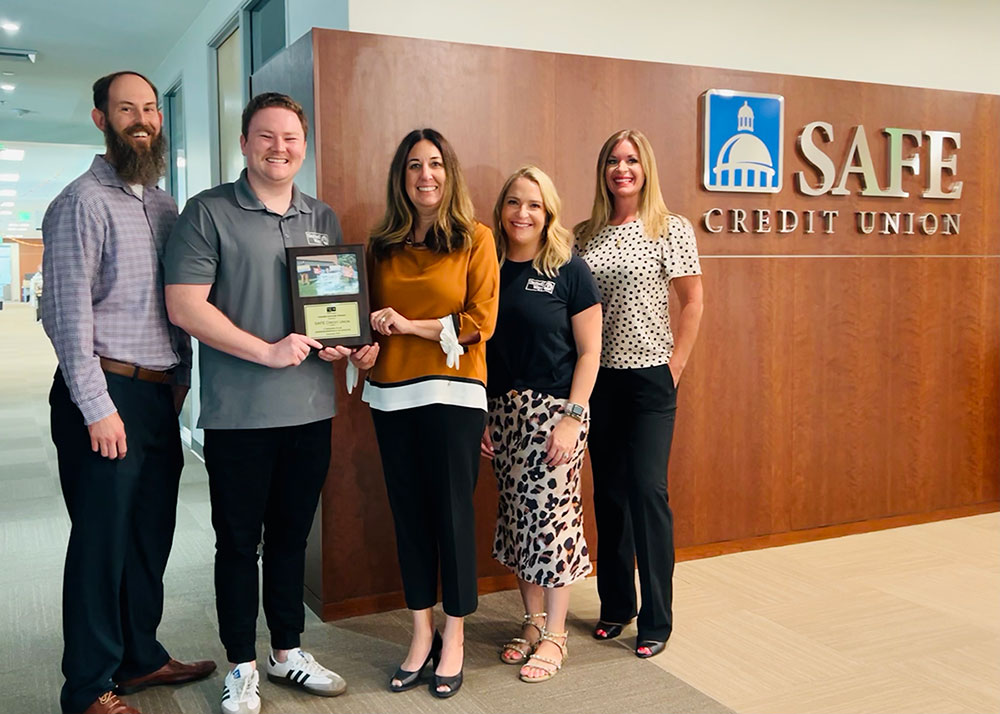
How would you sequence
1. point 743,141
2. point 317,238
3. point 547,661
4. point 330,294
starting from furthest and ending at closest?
point 743,141, point 547,661, point 317,238, point 330,294

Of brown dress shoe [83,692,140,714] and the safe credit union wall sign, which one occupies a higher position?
the safe credit union wall sign

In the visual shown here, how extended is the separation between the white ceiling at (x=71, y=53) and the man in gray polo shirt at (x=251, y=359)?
4390mm

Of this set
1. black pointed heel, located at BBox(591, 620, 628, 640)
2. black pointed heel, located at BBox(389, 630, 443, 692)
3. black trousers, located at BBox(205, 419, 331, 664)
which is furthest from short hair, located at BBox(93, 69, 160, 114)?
black pointed heel, located at BBox(591, 620, 628, 640)

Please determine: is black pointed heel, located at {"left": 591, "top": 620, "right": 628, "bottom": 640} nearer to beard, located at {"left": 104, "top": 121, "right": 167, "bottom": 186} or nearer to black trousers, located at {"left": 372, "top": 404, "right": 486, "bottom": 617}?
black trousers, located at {"left": 372, "top": 404, "right": 486, "bottom": 617}

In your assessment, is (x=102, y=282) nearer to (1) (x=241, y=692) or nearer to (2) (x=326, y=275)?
(2) (x=326, y=275)

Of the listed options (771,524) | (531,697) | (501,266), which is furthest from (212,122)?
(531,697)

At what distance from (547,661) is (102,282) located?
184 cm

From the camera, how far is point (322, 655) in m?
3.37

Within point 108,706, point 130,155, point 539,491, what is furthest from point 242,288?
point 108,706

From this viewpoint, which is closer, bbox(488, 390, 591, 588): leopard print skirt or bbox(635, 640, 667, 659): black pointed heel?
bbox(488, 390, 591, 588): leopard print skirt

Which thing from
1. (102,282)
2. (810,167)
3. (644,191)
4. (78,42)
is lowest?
(102,282)

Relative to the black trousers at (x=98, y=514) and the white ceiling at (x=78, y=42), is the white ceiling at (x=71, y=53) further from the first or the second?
the black trousers at (x=98, y=514)

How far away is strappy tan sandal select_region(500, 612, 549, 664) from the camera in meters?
3.29

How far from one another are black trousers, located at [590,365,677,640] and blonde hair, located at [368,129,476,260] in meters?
0.83
